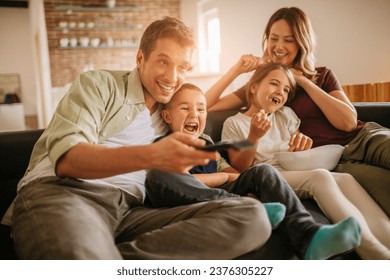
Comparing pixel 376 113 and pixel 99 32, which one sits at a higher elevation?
pixel 99 32

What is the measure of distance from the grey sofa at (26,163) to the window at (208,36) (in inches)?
104

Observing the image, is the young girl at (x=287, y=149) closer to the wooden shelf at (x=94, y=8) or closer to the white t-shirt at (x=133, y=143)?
the white t-shirt at (x=133, y=143)

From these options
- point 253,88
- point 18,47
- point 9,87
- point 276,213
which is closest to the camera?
point 276,213

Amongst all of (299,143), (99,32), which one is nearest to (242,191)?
(299,143)

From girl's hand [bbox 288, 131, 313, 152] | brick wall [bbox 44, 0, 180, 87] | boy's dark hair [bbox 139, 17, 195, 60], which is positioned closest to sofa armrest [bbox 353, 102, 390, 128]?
girl's hand [bbox 288, 131, 313, 152]

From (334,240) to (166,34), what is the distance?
63 cm

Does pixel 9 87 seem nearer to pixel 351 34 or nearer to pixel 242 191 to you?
pixel 351 34

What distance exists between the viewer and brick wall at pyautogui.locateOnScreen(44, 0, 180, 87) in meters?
4.71

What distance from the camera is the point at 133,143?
0.93 metres

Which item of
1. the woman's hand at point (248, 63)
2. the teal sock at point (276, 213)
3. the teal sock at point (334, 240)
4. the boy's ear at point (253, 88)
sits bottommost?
the teal sock at point (334, 240)

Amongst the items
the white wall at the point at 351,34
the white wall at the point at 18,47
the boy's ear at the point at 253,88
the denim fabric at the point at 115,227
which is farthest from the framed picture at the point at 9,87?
the denim fabric at the point at 115,227

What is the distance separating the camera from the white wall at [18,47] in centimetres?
536
